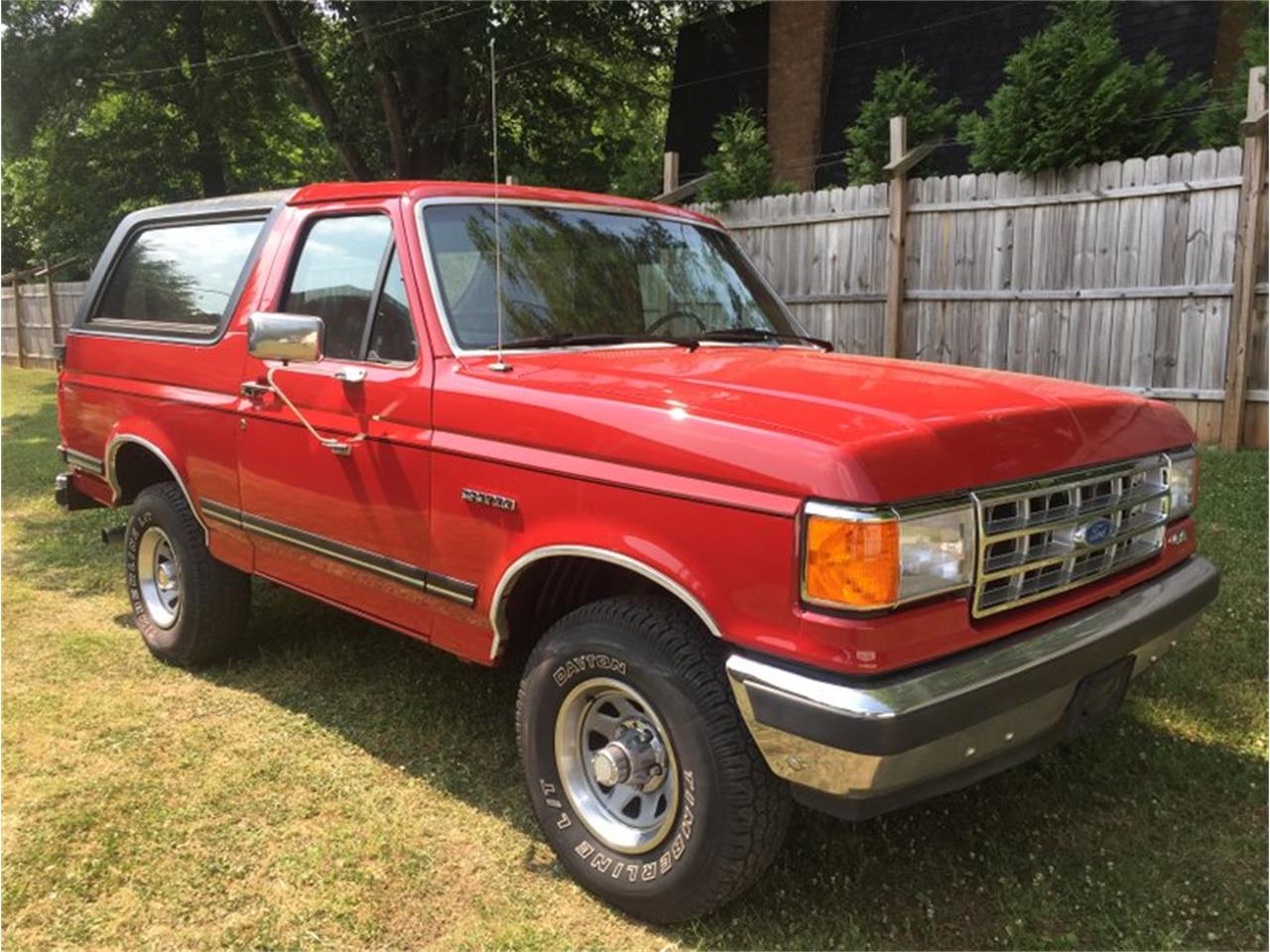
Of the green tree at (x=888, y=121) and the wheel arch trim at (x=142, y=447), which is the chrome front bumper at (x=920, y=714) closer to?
the wheel arch trim at (x=142, y=447)

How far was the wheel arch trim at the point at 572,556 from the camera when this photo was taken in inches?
99.1

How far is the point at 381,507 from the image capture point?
3.44 meters

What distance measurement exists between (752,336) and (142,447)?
299cm

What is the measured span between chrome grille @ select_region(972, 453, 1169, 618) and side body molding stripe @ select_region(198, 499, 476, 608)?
1.56 m

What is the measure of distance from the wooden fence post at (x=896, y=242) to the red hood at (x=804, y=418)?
19.8 ft

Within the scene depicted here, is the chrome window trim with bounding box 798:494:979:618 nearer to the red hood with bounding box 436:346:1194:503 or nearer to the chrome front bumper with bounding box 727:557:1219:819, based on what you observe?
the red hood with bounding box 436:346:1194:503

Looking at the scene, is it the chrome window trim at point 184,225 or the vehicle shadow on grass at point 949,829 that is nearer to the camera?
the vehicle shadow on grass at point 949,829

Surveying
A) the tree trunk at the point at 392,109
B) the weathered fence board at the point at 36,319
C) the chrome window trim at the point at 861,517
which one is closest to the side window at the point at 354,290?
the chrome window trim at the point at 861,517

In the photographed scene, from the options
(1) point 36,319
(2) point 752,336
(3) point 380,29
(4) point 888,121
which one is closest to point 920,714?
(2) point 752,336

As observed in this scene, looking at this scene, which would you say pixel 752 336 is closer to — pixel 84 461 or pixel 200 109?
pixel 84 461

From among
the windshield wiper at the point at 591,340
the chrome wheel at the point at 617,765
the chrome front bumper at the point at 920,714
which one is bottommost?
the chrome wheel at the point at 617,765

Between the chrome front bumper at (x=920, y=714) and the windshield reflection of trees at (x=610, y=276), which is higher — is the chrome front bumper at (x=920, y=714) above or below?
below

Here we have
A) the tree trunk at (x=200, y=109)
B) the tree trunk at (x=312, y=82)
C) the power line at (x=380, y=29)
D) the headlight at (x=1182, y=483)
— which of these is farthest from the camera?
the tree trunk at (x=200, y=109)

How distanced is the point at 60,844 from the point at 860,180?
9192mm
